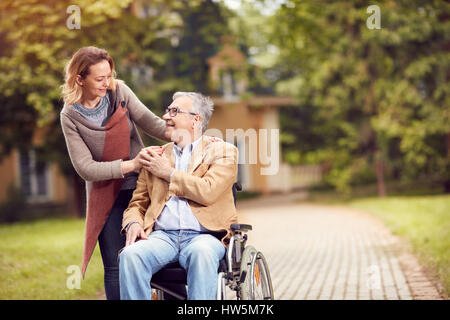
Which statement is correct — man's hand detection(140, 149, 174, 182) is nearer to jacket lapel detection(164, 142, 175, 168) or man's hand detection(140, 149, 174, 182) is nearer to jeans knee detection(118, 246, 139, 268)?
jacket lapel detection(164, 142, 175, 168)

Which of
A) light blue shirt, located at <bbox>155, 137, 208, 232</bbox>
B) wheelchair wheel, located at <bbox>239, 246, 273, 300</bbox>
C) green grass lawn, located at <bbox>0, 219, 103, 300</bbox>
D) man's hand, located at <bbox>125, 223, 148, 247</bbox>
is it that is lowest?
green grass lawn, located at <bbox>0, 219, 103, 300</bbox>

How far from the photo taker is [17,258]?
6918 millimetres

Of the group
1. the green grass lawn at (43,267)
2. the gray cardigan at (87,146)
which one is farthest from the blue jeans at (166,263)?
the green grass lawn at (43,267)

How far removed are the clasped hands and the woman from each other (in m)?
0.02

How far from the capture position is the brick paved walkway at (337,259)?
5.18m

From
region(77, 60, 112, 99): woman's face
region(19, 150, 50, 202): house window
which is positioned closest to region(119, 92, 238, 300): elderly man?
region(77, 60, 112, 99): woman's face

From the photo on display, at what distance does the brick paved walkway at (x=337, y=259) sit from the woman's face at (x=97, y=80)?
2.73m

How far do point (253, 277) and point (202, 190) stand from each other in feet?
1.63

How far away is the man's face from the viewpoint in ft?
10.3

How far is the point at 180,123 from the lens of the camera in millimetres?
3152

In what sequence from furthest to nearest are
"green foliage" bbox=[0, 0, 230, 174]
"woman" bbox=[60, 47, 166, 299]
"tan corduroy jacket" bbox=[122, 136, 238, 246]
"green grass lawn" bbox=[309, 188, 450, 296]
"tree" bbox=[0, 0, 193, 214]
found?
1. "green foliage" bbox=[0, 0, 230, 174]
2. "tree" bbox=[0, 0, 193, 214]
3. "green grass lawn" bbox=[309, 188, 450, 296]
4. "woman" bbox=[60, 47, 166, 299]
5. "tan corduroy jacket" bbox=[122, 136, 238, 246]

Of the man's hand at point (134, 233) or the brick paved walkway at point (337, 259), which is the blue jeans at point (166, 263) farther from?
the brick paved walkway at point (337, 259)

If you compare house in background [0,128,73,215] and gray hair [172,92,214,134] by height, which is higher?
gray hair [172,92,214,134]

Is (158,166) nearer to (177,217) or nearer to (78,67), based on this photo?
(177,217)
